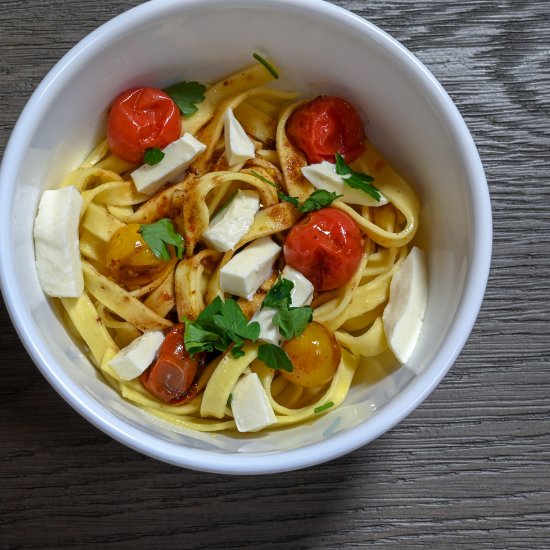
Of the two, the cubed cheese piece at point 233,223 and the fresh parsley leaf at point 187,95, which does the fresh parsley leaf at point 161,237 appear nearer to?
the cubed cheese piece at point 233,223

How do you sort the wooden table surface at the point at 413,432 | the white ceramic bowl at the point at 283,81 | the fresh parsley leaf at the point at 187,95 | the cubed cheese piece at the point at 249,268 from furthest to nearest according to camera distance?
the wooden table surface at the point at 413,432
the fresh parsley leaf at the point at 187,95
the cubed cheese piece at the point at 249,268
the white ceramic bowl at the point at 283,81

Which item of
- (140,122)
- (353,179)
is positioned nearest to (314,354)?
(353,179)

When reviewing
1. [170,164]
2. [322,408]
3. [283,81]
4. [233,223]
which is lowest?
[322,408]

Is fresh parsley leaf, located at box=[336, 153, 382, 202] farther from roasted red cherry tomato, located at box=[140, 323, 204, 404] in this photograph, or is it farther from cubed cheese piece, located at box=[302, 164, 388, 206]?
roasted red cherry tomato, located at box=[140, 323, 204, 404]

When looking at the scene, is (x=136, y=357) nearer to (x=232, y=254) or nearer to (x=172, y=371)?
(x=172, y=371)

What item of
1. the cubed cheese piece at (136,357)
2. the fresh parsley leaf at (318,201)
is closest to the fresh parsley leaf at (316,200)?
the fresh parsley leaf at (318,201)

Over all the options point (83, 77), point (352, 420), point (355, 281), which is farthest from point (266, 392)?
point (83, 77)
